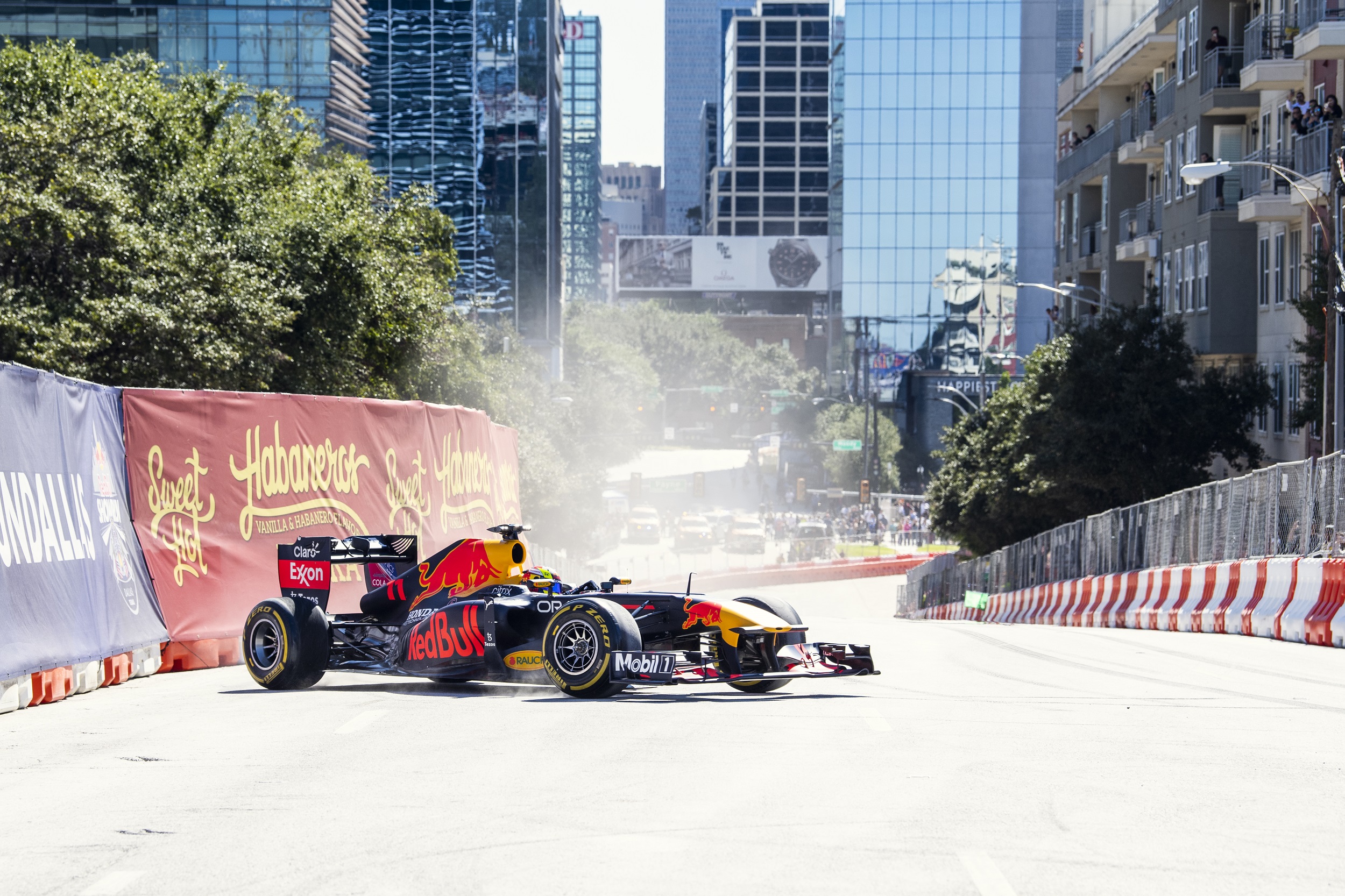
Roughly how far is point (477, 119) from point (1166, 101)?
252 feet

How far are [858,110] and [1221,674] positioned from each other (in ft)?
348

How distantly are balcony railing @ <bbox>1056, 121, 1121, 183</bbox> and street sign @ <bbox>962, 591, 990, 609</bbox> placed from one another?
17.8 meters

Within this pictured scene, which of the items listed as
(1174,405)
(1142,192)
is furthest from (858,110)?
(1174,405)

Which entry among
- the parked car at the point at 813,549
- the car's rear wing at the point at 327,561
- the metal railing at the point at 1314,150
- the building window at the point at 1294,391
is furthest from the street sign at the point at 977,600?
the car's rear wing at the point at 327,561

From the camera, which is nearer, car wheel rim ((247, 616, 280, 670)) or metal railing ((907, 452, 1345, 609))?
car wheel rim ((247, 616, 280, 670))

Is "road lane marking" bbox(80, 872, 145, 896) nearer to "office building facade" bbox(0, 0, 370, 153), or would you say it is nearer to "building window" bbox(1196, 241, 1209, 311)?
"building window" bbox(1196, 241, 1209, 311)

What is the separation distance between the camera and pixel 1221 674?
13.8 meters

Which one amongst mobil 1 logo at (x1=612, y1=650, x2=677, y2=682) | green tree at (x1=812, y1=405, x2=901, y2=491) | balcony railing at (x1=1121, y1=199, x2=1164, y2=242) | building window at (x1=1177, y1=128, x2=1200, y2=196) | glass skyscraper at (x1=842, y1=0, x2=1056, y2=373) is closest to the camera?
mobil 1 logo at (x1=612, y1=650, x2=677, y2=682)

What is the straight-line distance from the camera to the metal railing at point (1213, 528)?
19812 millimetres

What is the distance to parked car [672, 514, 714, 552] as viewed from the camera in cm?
7938

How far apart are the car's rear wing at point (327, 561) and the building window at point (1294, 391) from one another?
27292mm

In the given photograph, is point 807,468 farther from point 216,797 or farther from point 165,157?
point 216,797

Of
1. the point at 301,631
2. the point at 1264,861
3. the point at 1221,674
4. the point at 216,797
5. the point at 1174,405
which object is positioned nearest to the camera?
the point at 1264,861

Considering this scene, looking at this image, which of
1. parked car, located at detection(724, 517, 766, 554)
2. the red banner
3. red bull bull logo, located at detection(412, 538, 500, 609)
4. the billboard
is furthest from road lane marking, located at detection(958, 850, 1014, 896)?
the billboard
